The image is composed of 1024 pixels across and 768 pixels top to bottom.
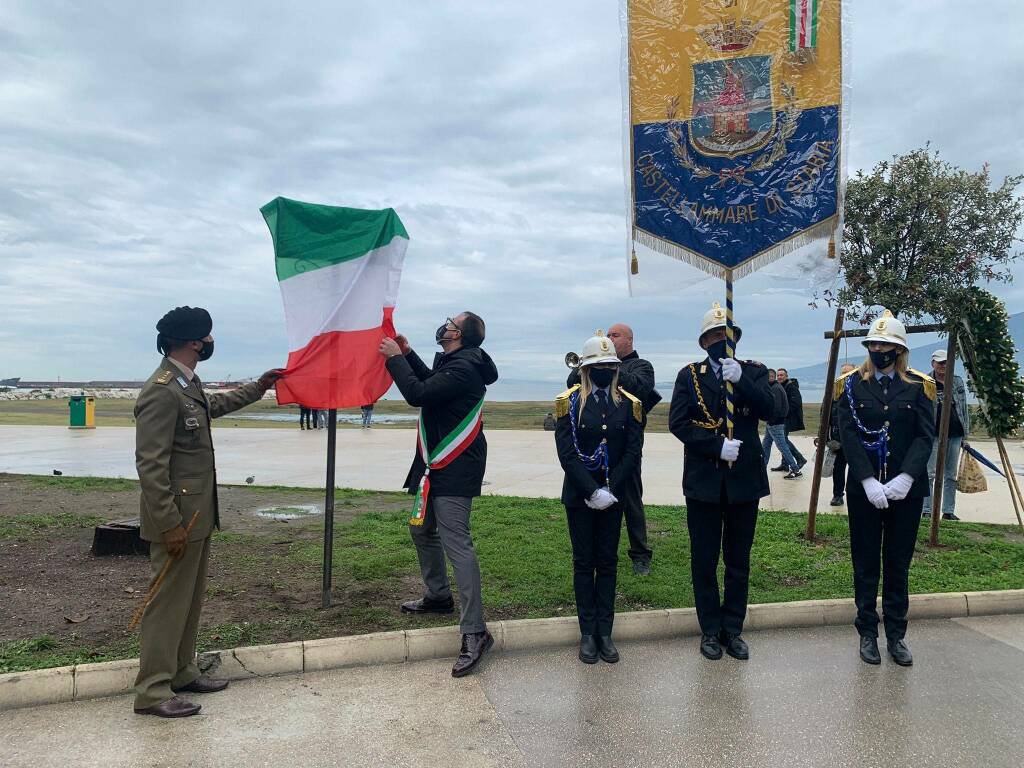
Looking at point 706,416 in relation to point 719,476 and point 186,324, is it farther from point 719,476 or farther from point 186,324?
point 186,324

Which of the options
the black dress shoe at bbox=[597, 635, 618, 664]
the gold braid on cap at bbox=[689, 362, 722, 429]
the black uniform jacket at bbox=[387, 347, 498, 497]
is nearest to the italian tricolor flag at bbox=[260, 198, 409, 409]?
the black uniform jacket at bbox=[387, 347, 498, 497]

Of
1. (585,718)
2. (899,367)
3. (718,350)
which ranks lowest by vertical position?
(585,718)

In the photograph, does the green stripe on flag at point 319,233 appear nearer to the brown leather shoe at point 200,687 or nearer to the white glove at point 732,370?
the white glove at point 732,370

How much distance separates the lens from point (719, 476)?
Answer: 5.02 meters

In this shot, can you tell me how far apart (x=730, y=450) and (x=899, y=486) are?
1052 mm

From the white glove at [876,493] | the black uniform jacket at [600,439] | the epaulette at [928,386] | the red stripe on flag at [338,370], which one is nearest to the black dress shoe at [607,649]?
the black uniform jacket at [600,439]

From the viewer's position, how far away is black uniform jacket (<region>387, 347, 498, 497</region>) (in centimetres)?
486

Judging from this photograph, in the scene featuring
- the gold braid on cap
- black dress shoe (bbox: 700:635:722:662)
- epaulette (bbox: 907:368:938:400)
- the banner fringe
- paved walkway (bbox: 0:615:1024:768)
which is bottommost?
paved walkway (bbox: 0:615:1024:768)

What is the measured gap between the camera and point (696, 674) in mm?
4676

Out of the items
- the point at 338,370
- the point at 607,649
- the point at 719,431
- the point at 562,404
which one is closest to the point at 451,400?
the point at 562,404

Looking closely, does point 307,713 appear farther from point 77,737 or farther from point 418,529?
point 418,529

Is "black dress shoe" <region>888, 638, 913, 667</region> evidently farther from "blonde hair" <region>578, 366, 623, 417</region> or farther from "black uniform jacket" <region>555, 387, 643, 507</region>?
"blonde hair" <region>578, 366, 623, 417</region>

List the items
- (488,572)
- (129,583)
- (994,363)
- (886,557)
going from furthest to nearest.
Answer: (994,363)
(488,572)
(129,583)
(886,557)

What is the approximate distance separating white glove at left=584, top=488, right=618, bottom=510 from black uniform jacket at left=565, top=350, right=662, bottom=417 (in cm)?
129
